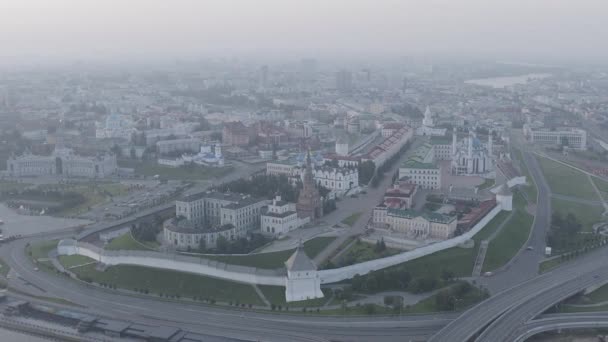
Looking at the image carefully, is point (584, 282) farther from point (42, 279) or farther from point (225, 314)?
point (42, 279)

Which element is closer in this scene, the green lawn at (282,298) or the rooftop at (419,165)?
the green lawn at (282,298)

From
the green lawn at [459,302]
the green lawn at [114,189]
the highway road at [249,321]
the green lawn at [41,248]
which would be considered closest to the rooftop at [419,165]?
the green lawn at [459,302]

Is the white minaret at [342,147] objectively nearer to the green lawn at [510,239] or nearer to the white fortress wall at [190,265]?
the green lawn at [510,239]

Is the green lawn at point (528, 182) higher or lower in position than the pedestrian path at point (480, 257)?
higher

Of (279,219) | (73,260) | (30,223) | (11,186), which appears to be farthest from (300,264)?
(11,186)

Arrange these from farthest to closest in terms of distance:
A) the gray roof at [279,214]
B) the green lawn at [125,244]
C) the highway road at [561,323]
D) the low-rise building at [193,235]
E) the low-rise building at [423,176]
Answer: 1. the low-rise building at [423,176]
2. the gray roof at [279,214]
3. the green lawn at [125,244]
4. the low-rise building at [193,235]
5. the highway road at [561,323]

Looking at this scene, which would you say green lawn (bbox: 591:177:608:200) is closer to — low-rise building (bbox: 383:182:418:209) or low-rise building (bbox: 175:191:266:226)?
low-rise building (bbox: 383:182:418:209)
